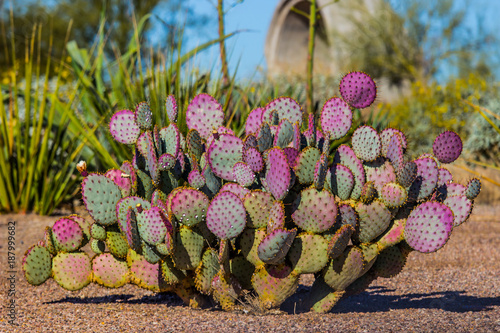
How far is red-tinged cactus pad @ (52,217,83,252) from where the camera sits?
120 inches

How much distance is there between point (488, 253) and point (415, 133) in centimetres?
539

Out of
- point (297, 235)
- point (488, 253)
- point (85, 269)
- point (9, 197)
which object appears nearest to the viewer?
point (297, 235)

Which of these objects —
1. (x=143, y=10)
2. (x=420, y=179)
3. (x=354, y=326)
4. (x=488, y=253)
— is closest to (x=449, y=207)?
(x=420, y=179)

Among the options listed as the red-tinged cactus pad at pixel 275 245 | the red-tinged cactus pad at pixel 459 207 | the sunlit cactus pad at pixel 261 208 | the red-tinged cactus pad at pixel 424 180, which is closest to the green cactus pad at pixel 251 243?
the sunlit cactus pad at pixel 261 208

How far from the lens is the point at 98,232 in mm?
3018

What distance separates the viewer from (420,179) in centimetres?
293

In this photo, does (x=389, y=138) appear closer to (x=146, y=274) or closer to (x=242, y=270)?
(x=242, y=270)

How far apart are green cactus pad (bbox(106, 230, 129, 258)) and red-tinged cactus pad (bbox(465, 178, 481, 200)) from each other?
174 centimetres

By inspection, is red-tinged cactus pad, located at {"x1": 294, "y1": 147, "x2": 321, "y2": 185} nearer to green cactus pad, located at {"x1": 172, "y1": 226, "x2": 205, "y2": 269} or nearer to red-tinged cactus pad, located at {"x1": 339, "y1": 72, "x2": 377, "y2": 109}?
red-tinged cactus pad, located at {"x1": 339, "y1": 72, "x2": 377, "y2": 109}

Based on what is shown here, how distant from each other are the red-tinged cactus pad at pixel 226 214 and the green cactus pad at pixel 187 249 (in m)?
0.20

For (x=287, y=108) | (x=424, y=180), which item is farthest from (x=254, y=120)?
(x=424, y=180)

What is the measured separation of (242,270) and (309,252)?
1.30 ft

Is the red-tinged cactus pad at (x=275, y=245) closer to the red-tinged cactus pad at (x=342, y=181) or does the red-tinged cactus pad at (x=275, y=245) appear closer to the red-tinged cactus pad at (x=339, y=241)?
the red-tinged cactus pad at (x=339, y=241)

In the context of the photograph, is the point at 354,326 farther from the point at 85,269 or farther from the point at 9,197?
the point at 9,197
